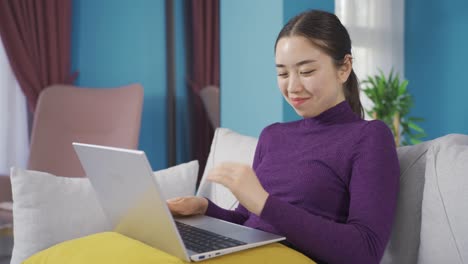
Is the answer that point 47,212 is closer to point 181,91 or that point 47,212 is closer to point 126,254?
point 126,254

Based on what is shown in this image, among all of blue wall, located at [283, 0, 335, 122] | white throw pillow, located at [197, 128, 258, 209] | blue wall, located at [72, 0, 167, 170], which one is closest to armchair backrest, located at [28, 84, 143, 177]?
blue wall, located at [72, 0, 167, 170]

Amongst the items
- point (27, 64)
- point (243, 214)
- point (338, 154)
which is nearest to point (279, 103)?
point (243, 214)

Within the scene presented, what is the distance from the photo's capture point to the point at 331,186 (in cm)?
121

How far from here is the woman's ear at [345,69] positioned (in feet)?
4.34

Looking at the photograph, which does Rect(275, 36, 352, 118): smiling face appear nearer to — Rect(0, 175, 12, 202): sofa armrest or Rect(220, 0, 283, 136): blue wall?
Rect(220, 0, 283, 136): blue wall

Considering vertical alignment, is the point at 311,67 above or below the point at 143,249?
above

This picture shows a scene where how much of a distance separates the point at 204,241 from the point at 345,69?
1.91 feet

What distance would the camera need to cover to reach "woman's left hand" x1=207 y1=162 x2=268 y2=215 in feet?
3.26

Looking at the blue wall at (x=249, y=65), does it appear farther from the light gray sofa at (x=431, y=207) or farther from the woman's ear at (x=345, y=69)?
the light gray sofa at (x=431, y=207)

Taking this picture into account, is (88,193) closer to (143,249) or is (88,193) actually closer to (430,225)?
(143,249)

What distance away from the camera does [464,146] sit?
123 centimetres

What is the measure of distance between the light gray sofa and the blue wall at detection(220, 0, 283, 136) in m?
1.18

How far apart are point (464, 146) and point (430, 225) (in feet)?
0.68

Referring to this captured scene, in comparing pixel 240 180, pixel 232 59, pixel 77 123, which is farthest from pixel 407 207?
pixel 77 123
